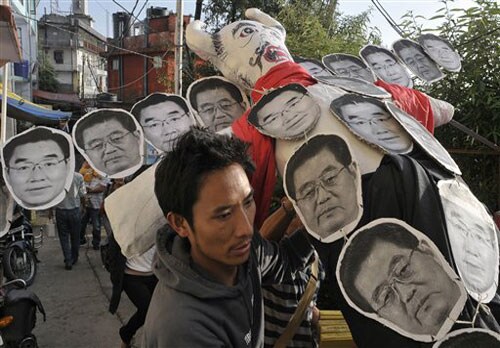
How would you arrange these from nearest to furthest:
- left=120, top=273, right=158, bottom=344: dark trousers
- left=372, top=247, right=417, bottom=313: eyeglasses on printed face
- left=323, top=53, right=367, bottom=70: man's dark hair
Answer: left=372, top=247, right=417, bottom=313: eyeglasses on printed face, left=323, top=53, right=367, bottom=70: man's dark hair, left=120, top=273, right=158, bottom=344: dark trousers

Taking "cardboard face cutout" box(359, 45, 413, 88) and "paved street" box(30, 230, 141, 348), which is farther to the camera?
"paved street" box(30, 230, 141, 348)

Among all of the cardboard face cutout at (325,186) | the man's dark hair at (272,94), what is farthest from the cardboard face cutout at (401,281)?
the man's dark hair at (272,94)

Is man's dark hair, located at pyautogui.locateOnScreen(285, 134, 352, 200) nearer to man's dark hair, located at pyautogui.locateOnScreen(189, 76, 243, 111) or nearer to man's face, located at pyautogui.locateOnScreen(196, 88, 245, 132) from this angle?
man's face, located at pyautogui.locateOnScreen(196, 88, 245, 132)

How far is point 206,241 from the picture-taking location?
111 cm

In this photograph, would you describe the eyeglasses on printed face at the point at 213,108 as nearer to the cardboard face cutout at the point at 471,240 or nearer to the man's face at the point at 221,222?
the man's face at the point at 221,222

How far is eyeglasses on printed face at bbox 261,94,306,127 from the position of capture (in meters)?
1.57

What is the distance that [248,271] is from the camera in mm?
1260

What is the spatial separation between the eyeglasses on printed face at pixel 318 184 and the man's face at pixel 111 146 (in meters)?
0.70

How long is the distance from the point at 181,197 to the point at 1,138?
1294mm

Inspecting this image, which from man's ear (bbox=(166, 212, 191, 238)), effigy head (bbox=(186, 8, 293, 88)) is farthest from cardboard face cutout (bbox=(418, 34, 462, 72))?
man's ear (bbox=(166, 212, 191, 238))

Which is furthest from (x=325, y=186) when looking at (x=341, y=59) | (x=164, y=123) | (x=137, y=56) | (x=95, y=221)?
(x=137, y=56)

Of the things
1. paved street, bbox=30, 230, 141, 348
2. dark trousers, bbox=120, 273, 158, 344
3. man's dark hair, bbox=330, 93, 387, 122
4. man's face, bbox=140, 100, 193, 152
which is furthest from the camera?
paved street, bbox=30, 230, 141, 348

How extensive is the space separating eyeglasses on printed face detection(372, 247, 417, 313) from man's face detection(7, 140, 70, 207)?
118cm

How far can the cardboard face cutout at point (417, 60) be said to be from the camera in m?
2.48
